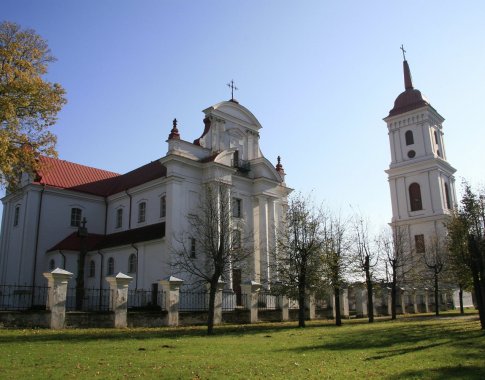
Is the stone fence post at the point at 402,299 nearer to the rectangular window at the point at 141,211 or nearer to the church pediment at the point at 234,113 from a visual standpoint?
the church pediment at the point at 234,113

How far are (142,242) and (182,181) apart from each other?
195 inches

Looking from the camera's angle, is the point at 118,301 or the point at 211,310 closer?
the point at 211,310

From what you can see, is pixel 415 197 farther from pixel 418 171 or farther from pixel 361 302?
pixel 361 302

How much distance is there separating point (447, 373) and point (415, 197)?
159 ft

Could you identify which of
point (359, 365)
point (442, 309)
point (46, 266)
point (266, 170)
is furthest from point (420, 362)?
point (442, 309)

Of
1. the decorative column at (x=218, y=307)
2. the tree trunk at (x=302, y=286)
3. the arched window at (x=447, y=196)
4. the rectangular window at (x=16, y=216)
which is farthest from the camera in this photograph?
the arched window at (x=447, y=196)

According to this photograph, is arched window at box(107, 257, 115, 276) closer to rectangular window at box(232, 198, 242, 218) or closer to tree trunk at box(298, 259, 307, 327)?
rectangular window at box(232, 198, 242, 218)

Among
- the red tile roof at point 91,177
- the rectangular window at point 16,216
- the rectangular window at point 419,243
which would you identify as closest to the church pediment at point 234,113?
the red tile roof at point 91,177

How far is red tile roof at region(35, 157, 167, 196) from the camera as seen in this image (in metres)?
36.7

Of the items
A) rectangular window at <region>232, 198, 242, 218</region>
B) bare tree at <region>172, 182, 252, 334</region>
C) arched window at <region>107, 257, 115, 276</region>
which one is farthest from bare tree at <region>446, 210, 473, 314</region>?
arched window at <region>107, 257, 115, 276</region>

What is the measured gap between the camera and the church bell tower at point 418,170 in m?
51.9

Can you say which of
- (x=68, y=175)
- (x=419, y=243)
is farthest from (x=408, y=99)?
(x=68, y=175)

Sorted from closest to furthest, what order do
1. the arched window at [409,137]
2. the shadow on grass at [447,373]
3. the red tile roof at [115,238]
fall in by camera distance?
the shadow on grass at [447,373], the red tile roof at [115,238], the arched window at [409,137]

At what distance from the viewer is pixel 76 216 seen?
37.7 metres
